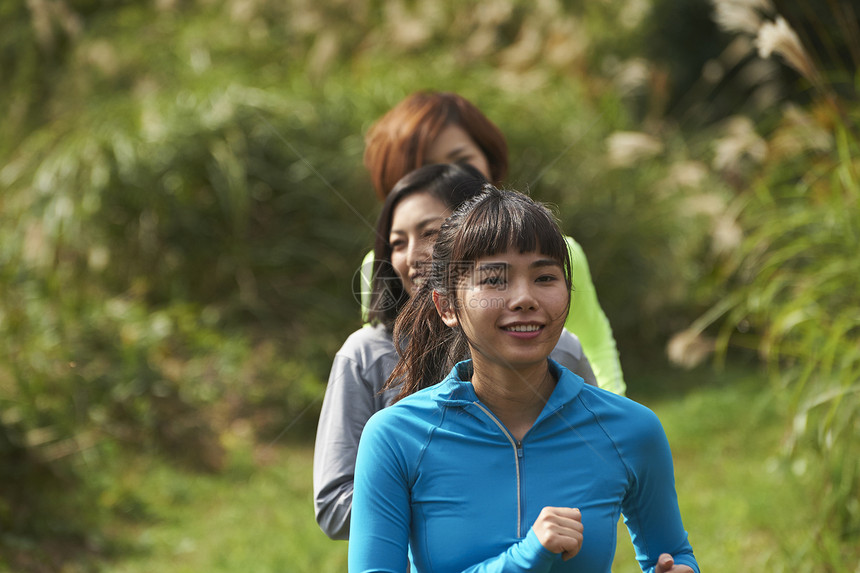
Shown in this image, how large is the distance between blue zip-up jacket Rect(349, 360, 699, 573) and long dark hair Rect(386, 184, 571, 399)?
198mm

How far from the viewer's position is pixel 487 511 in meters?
1.49

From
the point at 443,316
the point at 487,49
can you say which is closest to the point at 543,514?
the point at 443,316

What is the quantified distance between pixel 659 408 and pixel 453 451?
15.7 ft

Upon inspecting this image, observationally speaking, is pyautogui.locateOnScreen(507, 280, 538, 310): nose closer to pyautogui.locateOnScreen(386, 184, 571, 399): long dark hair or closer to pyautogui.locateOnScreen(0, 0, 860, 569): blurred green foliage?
pyautogui.locateOnScreen(386, 184, 571, 399): long dark hair

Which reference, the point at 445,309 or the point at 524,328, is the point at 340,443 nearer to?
the point at 445,309

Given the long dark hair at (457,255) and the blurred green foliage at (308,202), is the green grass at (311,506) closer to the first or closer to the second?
the blurred green foliage at (308,202)

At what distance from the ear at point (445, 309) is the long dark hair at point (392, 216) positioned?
0.36 m

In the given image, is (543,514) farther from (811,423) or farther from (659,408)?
(659,408)

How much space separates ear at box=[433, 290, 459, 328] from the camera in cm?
166

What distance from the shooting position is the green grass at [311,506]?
4039 millimetres

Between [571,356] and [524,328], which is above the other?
[524,328]

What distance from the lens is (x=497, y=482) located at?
1.51m

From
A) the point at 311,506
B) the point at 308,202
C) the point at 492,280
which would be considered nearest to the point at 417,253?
the point at 492,280

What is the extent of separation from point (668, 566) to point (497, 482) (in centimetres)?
31
